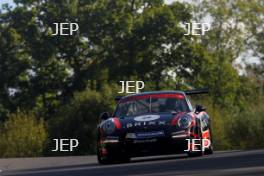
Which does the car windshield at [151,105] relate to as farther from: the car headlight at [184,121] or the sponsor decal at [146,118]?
the car headlight at [184,121]

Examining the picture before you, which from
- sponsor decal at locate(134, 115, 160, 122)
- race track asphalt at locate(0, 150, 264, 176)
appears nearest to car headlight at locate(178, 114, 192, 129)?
sponsor decal at locate(134, 115, 160, 122)

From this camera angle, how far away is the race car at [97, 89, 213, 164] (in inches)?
688

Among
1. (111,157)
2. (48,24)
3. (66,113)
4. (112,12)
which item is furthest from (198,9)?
(111,157)

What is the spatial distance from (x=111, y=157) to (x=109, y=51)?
43216 millimetres

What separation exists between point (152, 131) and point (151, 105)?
1477 mm

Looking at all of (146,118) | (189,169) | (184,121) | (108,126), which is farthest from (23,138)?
(189,169)

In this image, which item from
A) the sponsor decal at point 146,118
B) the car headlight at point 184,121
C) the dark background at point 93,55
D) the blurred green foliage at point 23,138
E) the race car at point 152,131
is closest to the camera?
the race car at point 152,131

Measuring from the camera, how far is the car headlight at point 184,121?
1761 centimetres

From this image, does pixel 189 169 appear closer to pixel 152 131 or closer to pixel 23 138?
pixel 152 131

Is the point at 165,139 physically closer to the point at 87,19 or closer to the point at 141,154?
the point at 141,154

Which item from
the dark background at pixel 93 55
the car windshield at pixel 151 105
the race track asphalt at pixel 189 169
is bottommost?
the race track asphalt at pixel 189 169

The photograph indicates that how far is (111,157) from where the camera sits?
18172 millimetres

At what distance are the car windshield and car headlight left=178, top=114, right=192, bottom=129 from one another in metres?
0.85

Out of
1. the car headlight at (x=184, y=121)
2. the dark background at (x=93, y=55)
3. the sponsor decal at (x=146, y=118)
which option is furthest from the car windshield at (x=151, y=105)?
the dark background at (x=93, y=55)
